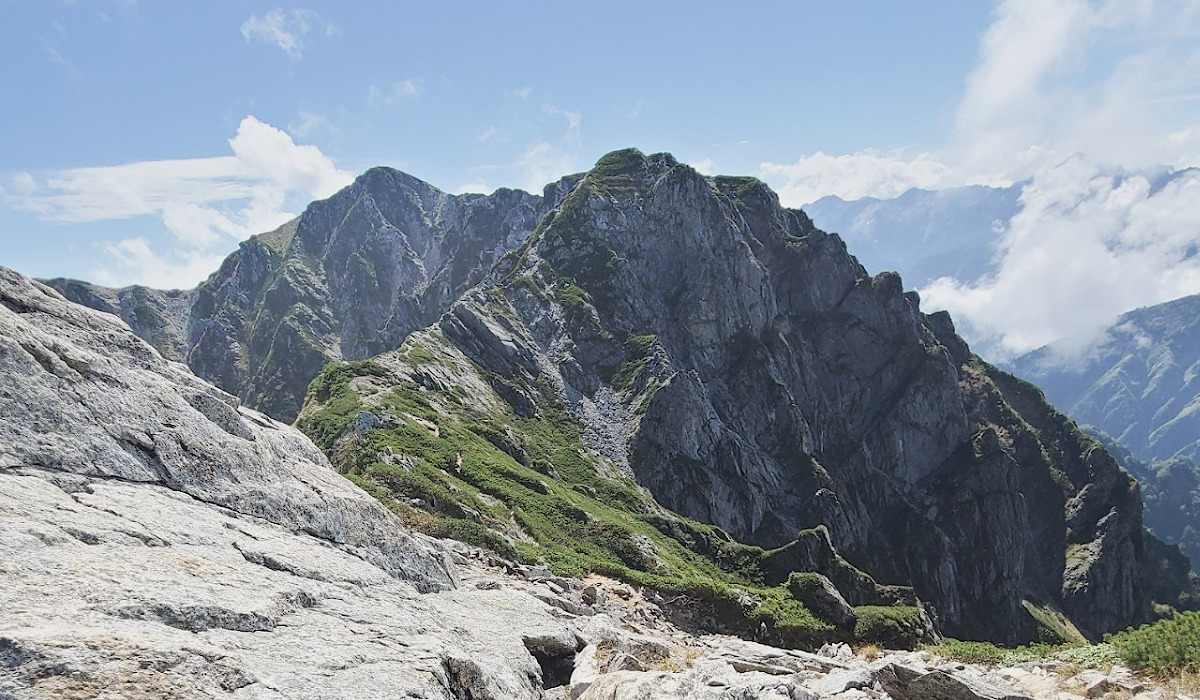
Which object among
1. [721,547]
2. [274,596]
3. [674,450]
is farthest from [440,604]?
[674,450]

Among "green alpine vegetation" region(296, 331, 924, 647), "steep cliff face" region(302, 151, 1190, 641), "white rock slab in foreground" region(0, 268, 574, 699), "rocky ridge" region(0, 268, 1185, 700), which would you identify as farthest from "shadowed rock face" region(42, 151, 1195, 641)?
"rocky ridge" region(0, 268, 1185, 700)

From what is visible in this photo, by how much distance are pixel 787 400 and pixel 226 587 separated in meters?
128

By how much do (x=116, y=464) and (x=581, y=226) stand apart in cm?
13606

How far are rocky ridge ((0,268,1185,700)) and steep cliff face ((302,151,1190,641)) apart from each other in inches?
3072

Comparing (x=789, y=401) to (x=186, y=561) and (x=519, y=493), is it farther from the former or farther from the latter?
(x=186, y=561)

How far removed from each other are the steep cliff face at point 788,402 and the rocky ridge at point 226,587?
7804 cm

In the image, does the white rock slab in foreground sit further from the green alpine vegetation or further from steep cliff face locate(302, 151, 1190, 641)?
steep cliff face locate(302, 151, 1190, 641)

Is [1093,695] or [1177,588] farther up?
[1177,588]

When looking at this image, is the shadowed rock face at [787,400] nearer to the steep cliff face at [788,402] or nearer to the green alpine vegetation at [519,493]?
the steep cliff face at [788,402]

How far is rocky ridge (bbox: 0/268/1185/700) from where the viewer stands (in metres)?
7.55

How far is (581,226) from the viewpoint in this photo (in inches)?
5689

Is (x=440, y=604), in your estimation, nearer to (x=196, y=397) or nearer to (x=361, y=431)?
(x=196, y=397)

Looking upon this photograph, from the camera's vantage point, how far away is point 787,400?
129375 mm

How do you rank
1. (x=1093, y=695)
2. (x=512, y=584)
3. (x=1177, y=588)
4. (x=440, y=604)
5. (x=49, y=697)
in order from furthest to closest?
(x=1177, y=588) → (x=512, y=584) → (x=440, y=604) → (x=1093, y=695) → (x=49, y=697)
